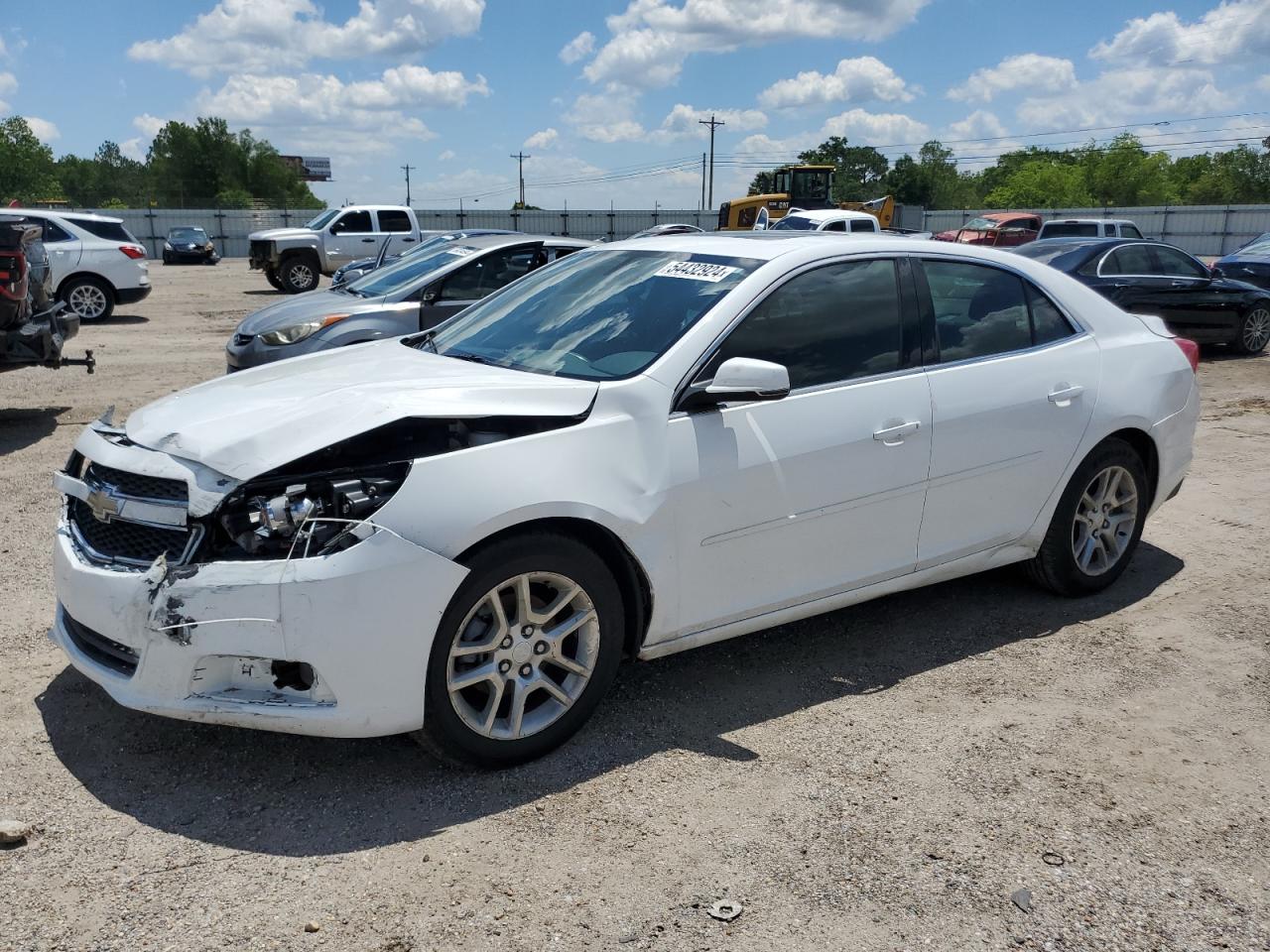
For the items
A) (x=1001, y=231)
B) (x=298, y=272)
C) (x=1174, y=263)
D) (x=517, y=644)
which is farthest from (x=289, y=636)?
(x=1001, y=231)

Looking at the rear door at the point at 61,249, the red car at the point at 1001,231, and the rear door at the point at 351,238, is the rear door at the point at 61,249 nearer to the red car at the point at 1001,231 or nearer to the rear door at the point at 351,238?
the rear door at the point at 351,238

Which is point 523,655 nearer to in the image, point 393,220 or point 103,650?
point 103,650

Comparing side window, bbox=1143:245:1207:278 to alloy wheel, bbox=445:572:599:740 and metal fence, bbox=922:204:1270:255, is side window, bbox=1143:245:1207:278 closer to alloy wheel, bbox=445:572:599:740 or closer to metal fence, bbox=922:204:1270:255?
alloy wheel, bbox=445:572:599:740

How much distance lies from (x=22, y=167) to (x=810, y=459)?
103843mm

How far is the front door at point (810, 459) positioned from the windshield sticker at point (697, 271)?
0.76 feet

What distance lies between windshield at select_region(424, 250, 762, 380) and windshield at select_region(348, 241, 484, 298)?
504 centimetres

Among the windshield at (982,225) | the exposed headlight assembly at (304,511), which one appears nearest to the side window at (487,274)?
the exposed headlight assembly at (304,511)

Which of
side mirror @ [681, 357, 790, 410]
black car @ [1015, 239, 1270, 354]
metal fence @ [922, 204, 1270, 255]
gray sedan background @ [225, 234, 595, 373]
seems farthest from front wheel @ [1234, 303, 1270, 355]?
metal fence @ [922, 204, 1270, 255]

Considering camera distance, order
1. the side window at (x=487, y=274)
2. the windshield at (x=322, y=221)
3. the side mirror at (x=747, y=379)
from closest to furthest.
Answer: the side mirror at (x=747, y=379)
the side window at (x=487, y=274)
the windshield at (x=322, y=221)

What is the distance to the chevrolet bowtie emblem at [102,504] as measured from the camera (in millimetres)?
3410

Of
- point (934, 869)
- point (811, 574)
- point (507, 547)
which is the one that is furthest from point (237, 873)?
point (811, 574)

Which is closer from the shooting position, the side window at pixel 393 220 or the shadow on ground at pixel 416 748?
the shadow on ground at pixel 416 748

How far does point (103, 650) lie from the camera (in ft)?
11.2

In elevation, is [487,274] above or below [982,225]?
below
